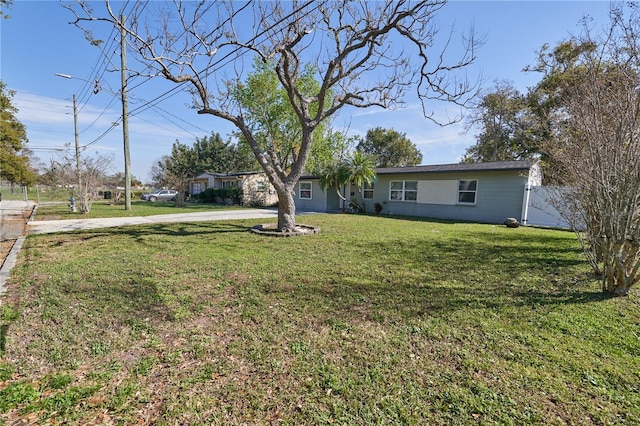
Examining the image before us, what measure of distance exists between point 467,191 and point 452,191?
26.1 inches

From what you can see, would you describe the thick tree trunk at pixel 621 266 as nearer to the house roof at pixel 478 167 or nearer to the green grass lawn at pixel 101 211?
the house roof at pixel 478 167

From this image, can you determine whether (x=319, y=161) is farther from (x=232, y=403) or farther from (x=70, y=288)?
(x=232, y=403)

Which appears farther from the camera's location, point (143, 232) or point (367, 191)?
point (367, 191)

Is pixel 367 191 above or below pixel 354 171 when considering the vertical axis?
below

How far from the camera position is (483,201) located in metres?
13.1

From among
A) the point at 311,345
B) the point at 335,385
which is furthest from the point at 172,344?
the point at 335,385

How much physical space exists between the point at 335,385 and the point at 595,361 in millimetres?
2301

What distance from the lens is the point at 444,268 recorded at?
17.6 ft

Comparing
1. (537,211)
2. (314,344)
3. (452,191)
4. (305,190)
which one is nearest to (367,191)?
(305,190)

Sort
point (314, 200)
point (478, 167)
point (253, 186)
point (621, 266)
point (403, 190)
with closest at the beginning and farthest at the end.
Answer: point (621, 266)
point (478, 167)
point (403, 190)
point (314, 200)
point (253, 186)

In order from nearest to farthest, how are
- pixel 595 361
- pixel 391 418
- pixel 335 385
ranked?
pixel 391 418, pixel 335 385, pixel 595 361

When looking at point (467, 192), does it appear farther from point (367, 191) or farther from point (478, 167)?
point (367, 191)

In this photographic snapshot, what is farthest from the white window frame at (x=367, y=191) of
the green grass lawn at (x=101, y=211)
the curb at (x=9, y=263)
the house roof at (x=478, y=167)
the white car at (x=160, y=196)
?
the white car at (x=160, y=196)

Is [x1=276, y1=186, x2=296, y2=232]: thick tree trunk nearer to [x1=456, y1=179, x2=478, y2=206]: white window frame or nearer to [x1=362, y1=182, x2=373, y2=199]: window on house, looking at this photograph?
[x1=456, y1=179, x2=478, y2=206]: white window frame
